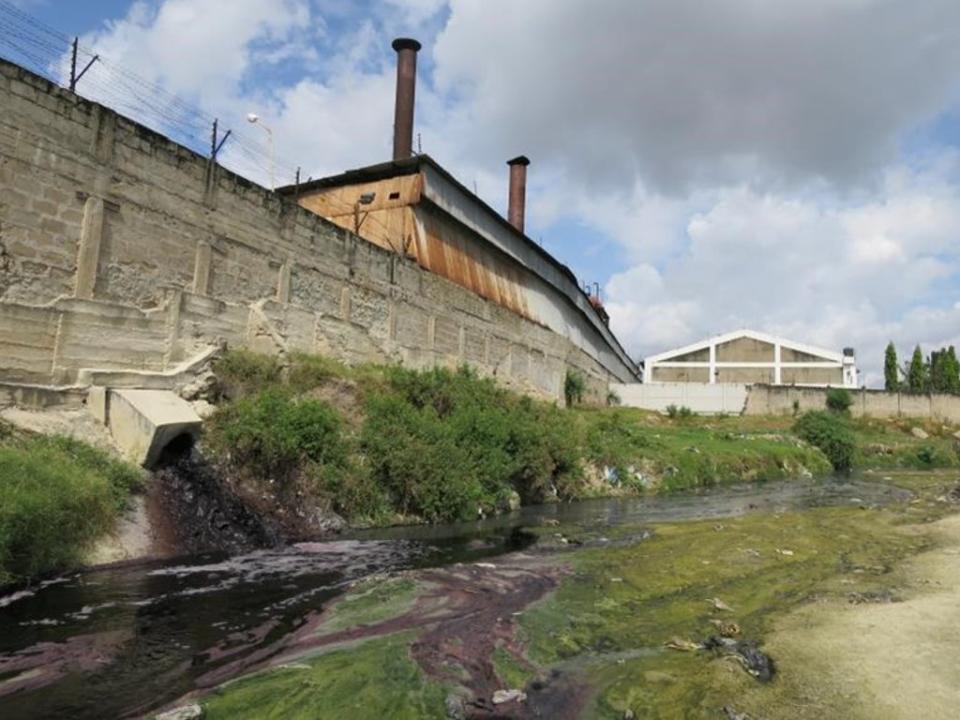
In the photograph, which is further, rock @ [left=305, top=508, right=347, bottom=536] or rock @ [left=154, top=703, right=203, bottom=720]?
rock @ [left=305, top=508, right=347, bottom=536]

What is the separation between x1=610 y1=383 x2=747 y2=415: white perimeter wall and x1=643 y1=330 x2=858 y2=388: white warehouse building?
10.2 metres

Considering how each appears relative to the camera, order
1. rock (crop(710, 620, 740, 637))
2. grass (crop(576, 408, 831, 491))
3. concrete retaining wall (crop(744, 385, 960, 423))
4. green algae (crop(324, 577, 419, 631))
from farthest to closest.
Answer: concrete retaining wall (crop(744, 385, 960, 423)) < grass (crop(576, 408, 831, 491)) < green algae (crop(324, 577, 419, 631)) < rock (crop(710, 620, 740, 637))

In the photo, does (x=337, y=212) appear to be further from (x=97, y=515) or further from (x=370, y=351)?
(x=97, y=515)

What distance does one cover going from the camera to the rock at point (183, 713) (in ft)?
12.8

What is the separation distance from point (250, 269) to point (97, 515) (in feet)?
23.0

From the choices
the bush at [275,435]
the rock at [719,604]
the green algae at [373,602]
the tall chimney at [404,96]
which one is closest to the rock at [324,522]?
the bush at [275,435]

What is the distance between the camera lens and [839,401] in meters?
41.2

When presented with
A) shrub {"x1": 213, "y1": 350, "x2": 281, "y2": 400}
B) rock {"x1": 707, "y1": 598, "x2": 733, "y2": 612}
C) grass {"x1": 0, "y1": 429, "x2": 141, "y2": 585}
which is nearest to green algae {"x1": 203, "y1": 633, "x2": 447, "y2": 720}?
rock {"x1": 707, "y1": 598, "x2": 733, "y2": 612}

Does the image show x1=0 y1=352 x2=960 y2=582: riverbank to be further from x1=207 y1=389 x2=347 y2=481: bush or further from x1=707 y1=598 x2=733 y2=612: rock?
x1=707 y1=598 x2=733 y2=612: rock

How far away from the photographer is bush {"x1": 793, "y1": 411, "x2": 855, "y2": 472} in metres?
30.9

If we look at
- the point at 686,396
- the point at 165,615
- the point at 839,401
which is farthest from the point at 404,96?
the point at 839,401

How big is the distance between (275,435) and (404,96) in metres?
18.3

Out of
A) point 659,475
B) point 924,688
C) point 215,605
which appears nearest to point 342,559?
point 215,605

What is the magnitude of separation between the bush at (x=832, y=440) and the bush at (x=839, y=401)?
938 centimetres
